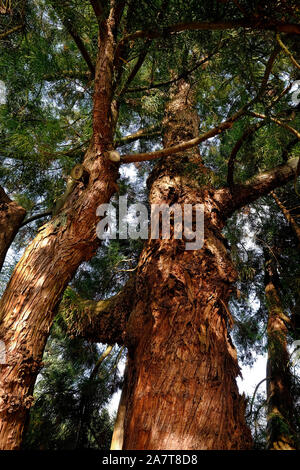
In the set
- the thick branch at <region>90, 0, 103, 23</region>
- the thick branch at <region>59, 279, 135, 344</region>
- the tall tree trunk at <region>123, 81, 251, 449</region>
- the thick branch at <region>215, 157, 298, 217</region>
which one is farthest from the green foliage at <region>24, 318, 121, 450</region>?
the thick branch at <region>90, 0, 103, 23</region>

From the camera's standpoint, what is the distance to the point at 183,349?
161cm

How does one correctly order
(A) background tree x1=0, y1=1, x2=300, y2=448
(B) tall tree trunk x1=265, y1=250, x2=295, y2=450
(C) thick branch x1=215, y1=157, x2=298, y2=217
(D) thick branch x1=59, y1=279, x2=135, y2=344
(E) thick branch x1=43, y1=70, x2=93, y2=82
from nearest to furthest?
(A) background tree x1=0, y1=1, x2=300, y2=448, (D) thick branch x1=59, y1=279, x2=135, y2=344, (C) thick branch x1=215, y1=157, x2=298, y2=217, (B) tall tree trunk x1=265, y1=250, x2=295, y2=450, (E) thick branch x1=43, y1=70, x2=93, y2=82

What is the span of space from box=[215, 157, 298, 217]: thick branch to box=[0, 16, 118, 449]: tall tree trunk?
1013mm

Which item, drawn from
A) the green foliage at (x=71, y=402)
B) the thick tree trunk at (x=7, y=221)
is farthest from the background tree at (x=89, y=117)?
the green foliage at (x=71, y=402)

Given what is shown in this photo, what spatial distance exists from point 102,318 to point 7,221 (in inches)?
42.3

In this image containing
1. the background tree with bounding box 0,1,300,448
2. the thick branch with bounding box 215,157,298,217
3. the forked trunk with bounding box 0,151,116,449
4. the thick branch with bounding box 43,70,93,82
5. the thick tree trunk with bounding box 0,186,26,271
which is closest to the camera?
the forked trunk with bounding box 0,151,116,449

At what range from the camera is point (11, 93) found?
319 centimetres

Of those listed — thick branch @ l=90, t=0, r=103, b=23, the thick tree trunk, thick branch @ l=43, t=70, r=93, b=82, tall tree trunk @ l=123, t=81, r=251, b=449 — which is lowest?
tall tree trunk @ l=123, t=81, r=251, b=449

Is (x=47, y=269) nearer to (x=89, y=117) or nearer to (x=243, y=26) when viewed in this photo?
(x=243, y=26)

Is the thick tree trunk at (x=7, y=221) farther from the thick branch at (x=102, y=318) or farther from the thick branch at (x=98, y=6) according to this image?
the thick branch at (x=98, y=6)

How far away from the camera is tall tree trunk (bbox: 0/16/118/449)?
1363 millimetres

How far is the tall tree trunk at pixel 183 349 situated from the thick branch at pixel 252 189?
131 millimetres

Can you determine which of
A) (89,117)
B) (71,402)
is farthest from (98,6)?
(71,402)

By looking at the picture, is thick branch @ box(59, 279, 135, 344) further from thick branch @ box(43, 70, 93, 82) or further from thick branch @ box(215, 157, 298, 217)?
thick branch @ box(43, 70, 93, 82)
